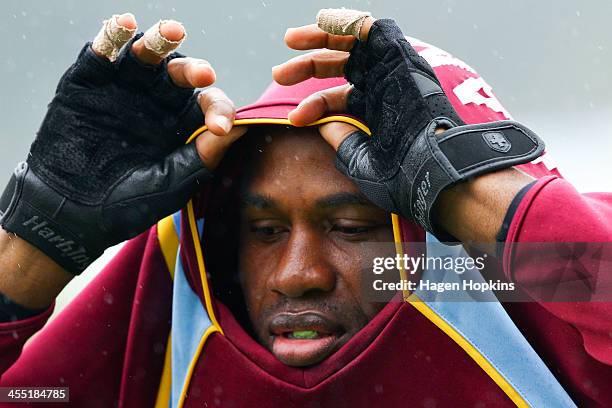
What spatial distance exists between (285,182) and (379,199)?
0.80 feet

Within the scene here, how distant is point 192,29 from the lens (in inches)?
214

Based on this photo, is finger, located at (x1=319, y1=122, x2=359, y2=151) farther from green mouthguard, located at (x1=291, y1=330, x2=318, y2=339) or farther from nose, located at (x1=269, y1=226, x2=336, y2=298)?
green mouthguard, located at (x1=291, y1=330, x2=318, y2=339)

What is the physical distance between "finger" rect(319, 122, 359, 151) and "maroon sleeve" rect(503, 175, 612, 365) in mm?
409

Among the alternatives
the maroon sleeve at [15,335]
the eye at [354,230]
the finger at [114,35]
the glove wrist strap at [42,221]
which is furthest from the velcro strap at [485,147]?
the maroon sleeve at [15,335]

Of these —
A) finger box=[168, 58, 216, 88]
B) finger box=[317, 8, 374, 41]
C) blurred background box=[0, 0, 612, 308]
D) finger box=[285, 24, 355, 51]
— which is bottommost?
blurred background box=[0, 0, 612, 308]

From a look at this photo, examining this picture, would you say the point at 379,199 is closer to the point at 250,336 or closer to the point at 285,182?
the point at 285,182

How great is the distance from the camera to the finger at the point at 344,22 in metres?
1.59

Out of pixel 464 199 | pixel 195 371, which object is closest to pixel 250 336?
pixel 195 371

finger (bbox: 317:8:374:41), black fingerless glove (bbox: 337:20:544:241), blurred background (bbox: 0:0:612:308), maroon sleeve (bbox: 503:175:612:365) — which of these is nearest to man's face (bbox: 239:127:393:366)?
black fingerless glove (bbox: 337:20:544:241)

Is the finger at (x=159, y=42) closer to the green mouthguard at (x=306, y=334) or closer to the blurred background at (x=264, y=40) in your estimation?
the green mouthguard at (x=306, y=334)

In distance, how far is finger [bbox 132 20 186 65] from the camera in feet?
5.35

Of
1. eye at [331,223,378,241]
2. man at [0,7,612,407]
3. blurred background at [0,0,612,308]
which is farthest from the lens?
blurred background at [0,0,612,308]

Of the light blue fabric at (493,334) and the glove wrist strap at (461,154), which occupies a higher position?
the glove wrist strap at (461,154)

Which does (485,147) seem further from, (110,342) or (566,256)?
(110,342)
